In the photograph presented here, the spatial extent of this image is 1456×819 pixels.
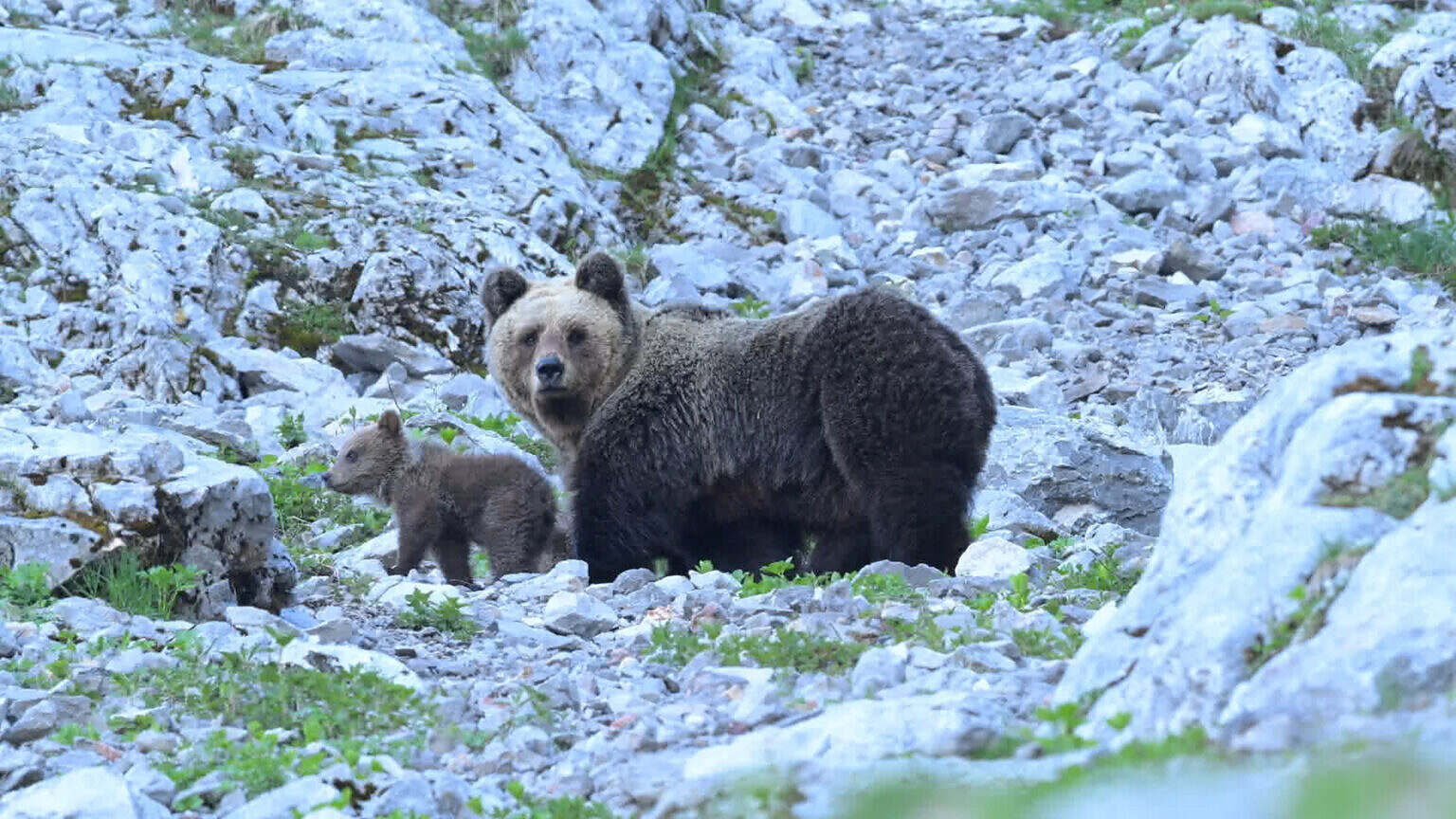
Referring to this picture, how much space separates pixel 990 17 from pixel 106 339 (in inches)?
506

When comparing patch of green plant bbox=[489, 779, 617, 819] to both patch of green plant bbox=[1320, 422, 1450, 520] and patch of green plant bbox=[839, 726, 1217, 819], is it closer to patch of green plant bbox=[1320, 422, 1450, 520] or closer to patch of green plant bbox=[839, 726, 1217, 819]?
patch of green plant bbox=[839, 726, 1217, 819]

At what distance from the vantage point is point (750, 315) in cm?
1412

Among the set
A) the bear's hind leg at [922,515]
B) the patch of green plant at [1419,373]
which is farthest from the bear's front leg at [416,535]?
the patch of green plant at [1419,373]

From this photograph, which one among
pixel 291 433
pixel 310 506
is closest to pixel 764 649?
pixel 310 506

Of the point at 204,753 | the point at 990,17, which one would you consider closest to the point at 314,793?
the point at 204,753

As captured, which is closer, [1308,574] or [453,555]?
[1308,574]

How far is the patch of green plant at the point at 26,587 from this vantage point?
6.07 meters

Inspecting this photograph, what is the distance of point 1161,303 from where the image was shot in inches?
587

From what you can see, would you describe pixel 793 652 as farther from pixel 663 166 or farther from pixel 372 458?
pixel 663 166

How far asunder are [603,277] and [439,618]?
10.3ft

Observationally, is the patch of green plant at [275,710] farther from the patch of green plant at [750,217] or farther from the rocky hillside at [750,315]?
the patch of green plant at [750,217]

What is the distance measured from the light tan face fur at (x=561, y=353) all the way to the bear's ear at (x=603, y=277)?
47 millimetres

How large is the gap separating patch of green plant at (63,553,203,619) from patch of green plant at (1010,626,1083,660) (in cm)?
301

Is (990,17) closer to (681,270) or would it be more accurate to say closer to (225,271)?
(681,270)
